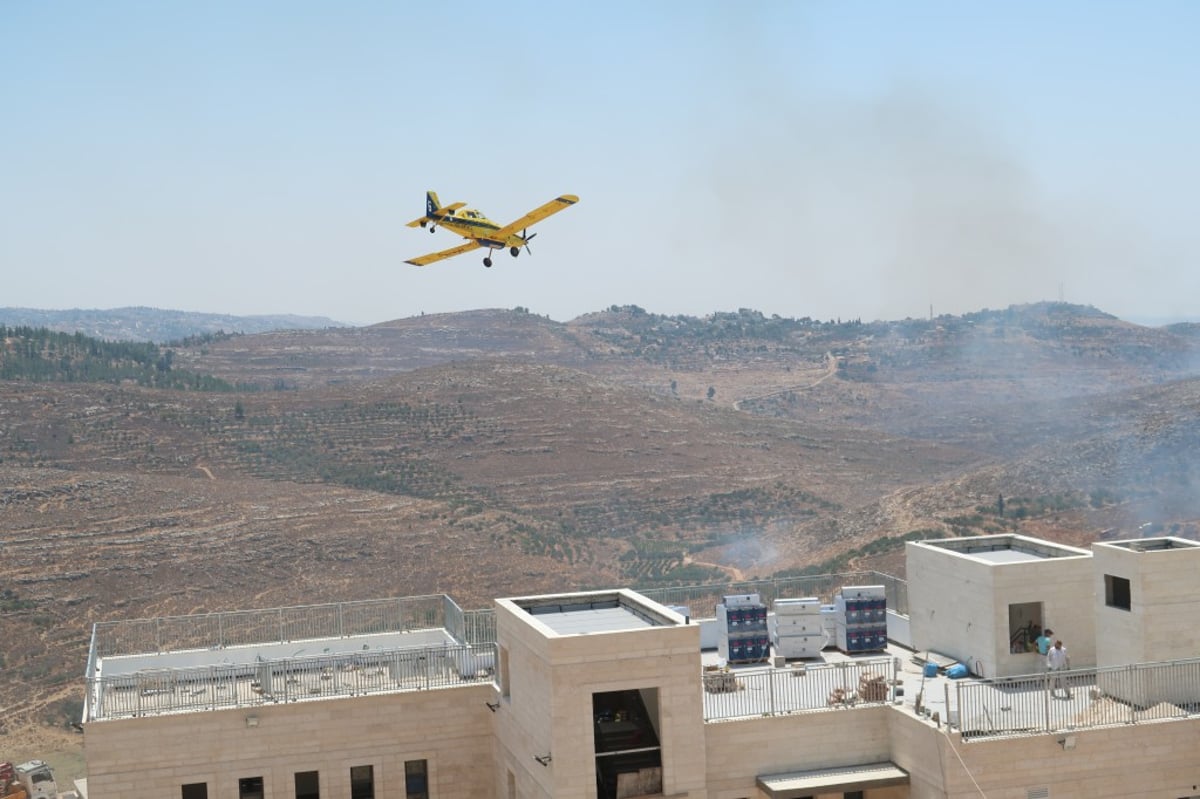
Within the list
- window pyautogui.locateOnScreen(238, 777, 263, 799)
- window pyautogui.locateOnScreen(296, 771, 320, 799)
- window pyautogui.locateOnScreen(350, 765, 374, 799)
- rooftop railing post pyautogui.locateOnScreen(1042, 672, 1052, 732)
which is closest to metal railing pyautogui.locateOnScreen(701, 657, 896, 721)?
rooftop railing post pyautogui.locateOnScreen(1042, 672, 1052, 732)

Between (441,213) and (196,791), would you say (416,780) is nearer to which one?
(196,791)

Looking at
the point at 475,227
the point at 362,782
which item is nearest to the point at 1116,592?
the point at 362,782

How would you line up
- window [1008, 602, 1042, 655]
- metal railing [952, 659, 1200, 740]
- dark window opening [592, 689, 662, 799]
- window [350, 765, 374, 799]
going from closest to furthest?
dark window opening [592, 689, 662, 799]
metal railing [952, 659, 1200, 740]
window [350, 765, 374, 799]
window [1008, 602, 1042, 655]

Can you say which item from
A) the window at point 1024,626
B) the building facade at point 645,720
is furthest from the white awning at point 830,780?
the window at point 1024,626

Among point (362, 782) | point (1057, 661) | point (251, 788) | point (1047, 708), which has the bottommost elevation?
point (362, 782)

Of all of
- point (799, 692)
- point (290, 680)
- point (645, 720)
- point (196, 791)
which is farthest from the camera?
point (290, 680)

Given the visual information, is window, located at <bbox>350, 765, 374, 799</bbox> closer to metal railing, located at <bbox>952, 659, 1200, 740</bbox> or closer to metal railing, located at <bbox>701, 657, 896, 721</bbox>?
metal railing, located at <bbox>701, 657, 896, 721</bbox>

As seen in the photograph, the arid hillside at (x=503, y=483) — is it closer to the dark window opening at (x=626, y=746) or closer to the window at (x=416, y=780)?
the window at (x=416, y=780)
